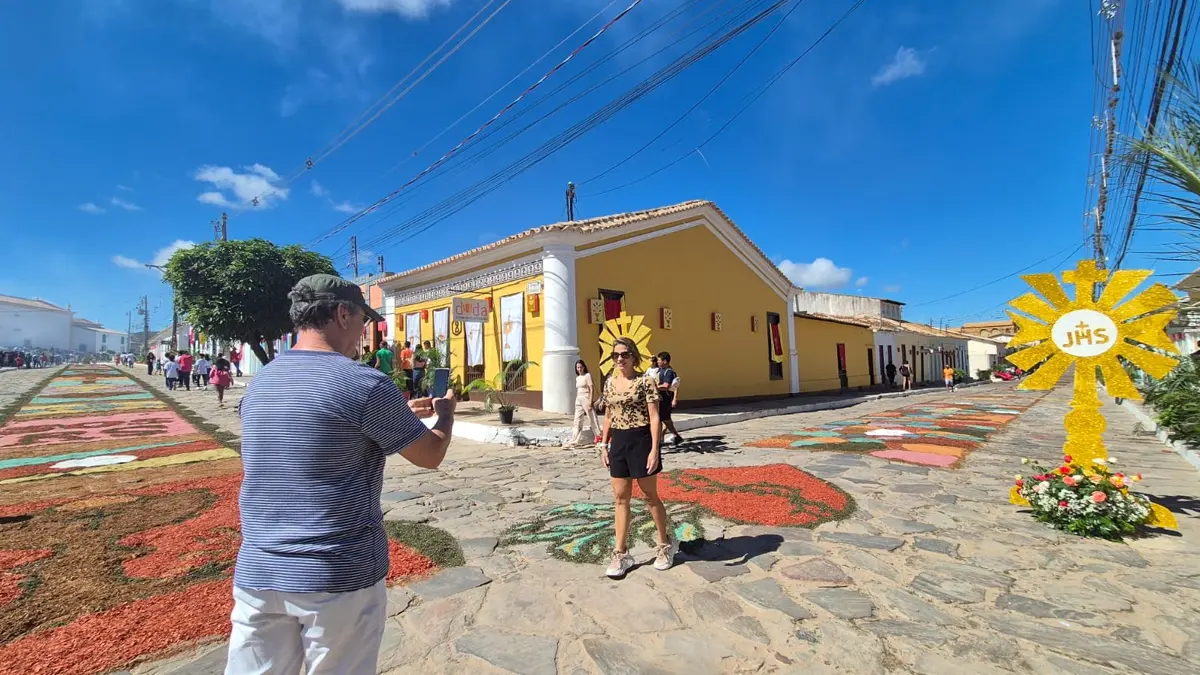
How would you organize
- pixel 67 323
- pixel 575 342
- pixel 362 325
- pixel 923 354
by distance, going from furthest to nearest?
pixel 67 323 → pixel 923 354 → pixel 575 342 → pixel 362 325

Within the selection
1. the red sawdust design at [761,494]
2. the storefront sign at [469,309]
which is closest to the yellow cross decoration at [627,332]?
the red sawdust design at [761,494]

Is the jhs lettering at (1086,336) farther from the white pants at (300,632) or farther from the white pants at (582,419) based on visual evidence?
the white pants at (582,419)

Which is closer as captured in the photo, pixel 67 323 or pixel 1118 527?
pixel 1118 527

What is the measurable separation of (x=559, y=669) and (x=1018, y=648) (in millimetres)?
2245

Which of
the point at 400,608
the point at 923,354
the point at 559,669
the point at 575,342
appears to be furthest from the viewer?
the point at 923,354

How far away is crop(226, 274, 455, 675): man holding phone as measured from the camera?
1.51 metres

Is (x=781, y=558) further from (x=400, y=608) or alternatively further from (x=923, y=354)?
(x=923, y=354)

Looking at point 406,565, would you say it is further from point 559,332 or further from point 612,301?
point 612,301

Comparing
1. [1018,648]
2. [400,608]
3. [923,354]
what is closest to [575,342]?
[400,608]

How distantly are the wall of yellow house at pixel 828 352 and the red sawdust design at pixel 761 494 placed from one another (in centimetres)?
1573

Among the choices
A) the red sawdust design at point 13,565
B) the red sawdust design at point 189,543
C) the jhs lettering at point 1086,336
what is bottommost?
the red sawdust design at point 189,543

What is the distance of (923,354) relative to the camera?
3644 cm

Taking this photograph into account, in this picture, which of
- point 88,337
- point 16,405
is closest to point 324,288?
point 16,405

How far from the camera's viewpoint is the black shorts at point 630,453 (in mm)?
3738
